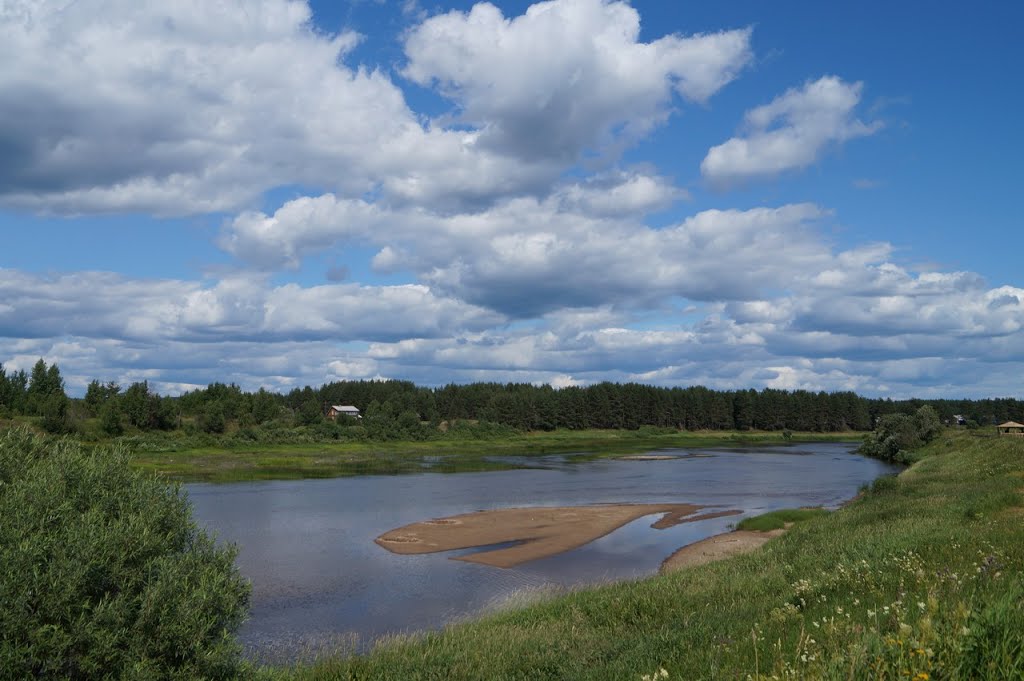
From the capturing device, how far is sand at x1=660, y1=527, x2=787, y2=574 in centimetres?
2894

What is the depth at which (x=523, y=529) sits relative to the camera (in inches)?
1556

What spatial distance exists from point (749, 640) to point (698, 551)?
24350 millimetres

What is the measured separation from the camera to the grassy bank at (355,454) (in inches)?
2913

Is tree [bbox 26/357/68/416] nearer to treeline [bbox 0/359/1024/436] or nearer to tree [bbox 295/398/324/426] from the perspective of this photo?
treeline [bbox 0/359/1024/436]

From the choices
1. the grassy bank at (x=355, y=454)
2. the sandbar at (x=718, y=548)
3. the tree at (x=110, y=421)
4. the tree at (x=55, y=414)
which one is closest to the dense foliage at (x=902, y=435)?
the grassy bank at (x=355, y=454)

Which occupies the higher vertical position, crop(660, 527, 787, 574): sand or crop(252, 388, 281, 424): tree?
crop(252, 388, 281, 424): tree

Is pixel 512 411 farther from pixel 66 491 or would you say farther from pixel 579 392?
pixel 66 491

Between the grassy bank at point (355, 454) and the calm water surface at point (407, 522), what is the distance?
9.62 m

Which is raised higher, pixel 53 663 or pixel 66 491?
pixel 66 491

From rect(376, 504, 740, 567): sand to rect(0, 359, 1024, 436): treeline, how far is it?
7324 cm

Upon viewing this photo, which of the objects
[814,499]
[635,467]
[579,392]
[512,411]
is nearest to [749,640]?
[814,499]

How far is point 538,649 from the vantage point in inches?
504

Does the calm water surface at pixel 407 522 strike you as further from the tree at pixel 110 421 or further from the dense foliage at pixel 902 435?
the tree at pixel 110 421

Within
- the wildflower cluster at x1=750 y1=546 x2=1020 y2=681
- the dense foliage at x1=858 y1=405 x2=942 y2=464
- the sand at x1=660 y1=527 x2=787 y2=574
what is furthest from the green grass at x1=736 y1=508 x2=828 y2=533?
the dense foliage at x1=858 y1=405 x2=942 y2=464
